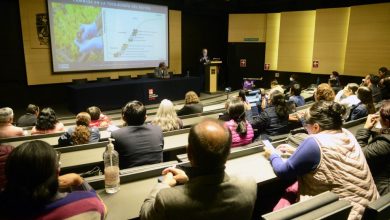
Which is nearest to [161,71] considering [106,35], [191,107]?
[106,35]

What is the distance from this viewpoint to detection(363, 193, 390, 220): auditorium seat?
1333 mm

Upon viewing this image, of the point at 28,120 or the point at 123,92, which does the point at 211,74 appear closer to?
the point at 123,92

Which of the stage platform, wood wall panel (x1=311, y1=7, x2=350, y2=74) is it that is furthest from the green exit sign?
the stage platform

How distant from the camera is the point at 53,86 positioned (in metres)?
7.67

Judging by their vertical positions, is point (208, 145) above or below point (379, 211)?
above

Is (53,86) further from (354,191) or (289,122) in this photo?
(354,191)

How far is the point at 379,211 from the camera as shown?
1.33 metres

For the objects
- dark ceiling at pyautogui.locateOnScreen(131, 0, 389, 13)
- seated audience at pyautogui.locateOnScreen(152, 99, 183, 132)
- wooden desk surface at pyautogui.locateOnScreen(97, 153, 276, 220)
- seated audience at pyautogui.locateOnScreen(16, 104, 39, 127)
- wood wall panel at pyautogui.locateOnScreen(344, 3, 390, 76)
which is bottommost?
seated audience at pyautogui.locateOnScreen(16, 104, 39, 127)

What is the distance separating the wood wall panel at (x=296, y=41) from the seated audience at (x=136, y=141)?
8.36 meters

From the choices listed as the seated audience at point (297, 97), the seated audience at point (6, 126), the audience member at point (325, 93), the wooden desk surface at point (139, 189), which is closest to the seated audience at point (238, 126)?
the wooden desk surface at point (139, 189)

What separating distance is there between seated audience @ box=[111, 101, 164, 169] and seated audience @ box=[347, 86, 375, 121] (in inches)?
101

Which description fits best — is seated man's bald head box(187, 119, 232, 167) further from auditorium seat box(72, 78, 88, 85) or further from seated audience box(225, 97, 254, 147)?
auditorium seat box(72, 78, 88, 85)

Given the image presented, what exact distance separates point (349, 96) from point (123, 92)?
5.09 metres

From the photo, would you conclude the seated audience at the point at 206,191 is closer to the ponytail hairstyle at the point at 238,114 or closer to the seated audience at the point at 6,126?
the ponytail hairstyle at the point at 238,114
